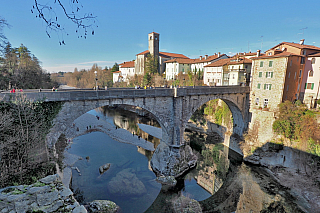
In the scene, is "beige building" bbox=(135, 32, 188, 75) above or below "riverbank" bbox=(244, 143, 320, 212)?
above

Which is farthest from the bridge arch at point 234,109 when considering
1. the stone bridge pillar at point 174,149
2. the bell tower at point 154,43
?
the bell tower at point 154,43

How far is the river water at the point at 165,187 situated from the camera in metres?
16.6

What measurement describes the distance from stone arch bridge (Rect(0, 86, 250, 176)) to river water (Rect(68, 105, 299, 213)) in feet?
8.04

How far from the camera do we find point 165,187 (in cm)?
1861

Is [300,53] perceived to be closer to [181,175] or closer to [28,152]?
[181,175]

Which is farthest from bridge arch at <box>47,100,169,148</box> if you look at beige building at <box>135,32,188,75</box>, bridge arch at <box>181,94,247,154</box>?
beige building at <box>135,32,188,75</box>

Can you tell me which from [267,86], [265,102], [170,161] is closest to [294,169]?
[265,102]

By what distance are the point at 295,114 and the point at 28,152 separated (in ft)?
95.9

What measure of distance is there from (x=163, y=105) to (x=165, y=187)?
9.37m

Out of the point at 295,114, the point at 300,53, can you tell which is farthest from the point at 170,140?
the point at 300,53

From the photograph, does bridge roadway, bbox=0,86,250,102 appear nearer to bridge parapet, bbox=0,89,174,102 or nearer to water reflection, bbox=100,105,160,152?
bridge parapet, bbox=0,89,174,102

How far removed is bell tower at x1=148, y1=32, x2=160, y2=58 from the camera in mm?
68938

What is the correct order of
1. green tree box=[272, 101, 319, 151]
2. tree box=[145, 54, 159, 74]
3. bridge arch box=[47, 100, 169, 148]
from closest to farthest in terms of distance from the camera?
1. bridge arch box=[47, 100, 169, 148]
2. green tree box=[272, 101, 319, 151]
3. tree box=[145, 54, 159, 74]

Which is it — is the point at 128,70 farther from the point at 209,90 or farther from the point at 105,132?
the point at 209,90
